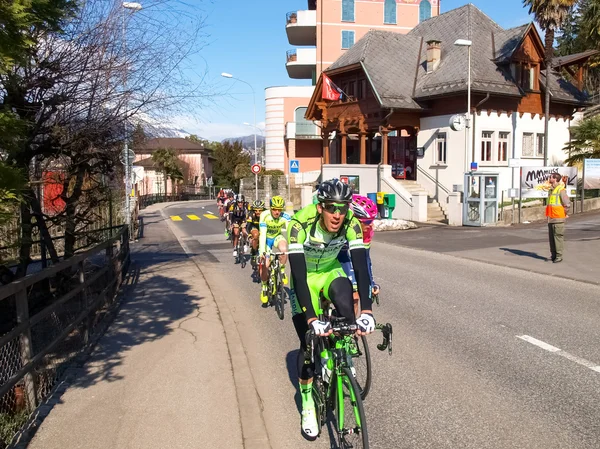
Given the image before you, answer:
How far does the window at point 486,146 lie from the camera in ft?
102

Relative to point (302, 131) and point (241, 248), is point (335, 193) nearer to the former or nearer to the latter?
point (241, 248)

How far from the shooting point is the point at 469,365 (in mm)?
6426

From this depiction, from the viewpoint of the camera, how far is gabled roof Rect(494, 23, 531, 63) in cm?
3179

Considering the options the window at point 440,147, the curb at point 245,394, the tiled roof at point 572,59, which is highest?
the tiled roof at point 572,59

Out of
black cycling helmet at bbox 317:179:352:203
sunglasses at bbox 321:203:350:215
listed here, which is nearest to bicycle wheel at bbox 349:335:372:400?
sunglasses at bbox 321:203:350:215

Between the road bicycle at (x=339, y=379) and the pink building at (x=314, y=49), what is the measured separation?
5030 cm

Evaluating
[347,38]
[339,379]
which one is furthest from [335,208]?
[347,38]

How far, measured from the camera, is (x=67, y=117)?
795 cm

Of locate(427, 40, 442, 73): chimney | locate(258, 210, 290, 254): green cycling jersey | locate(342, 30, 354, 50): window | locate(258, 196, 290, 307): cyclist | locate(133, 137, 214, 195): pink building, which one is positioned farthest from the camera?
locate(133, 137, 214, 195): pink building

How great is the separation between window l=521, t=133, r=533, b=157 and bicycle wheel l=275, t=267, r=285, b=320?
2698 cm

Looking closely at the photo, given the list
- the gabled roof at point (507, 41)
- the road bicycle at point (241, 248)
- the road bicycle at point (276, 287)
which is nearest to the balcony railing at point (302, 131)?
the gabled roof at point (507, 41)

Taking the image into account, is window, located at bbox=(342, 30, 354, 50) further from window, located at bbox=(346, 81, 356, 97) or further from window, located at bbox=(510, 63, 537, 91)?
window, located at bbox=(510, 63, 537, 91)

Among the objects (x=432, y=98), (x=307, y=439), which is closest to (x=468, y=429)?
(x=307, y=439)

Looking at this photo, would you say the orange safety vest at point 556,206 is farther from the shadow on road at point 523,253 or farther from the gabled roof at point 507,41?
the gabled roof at point 507,41
